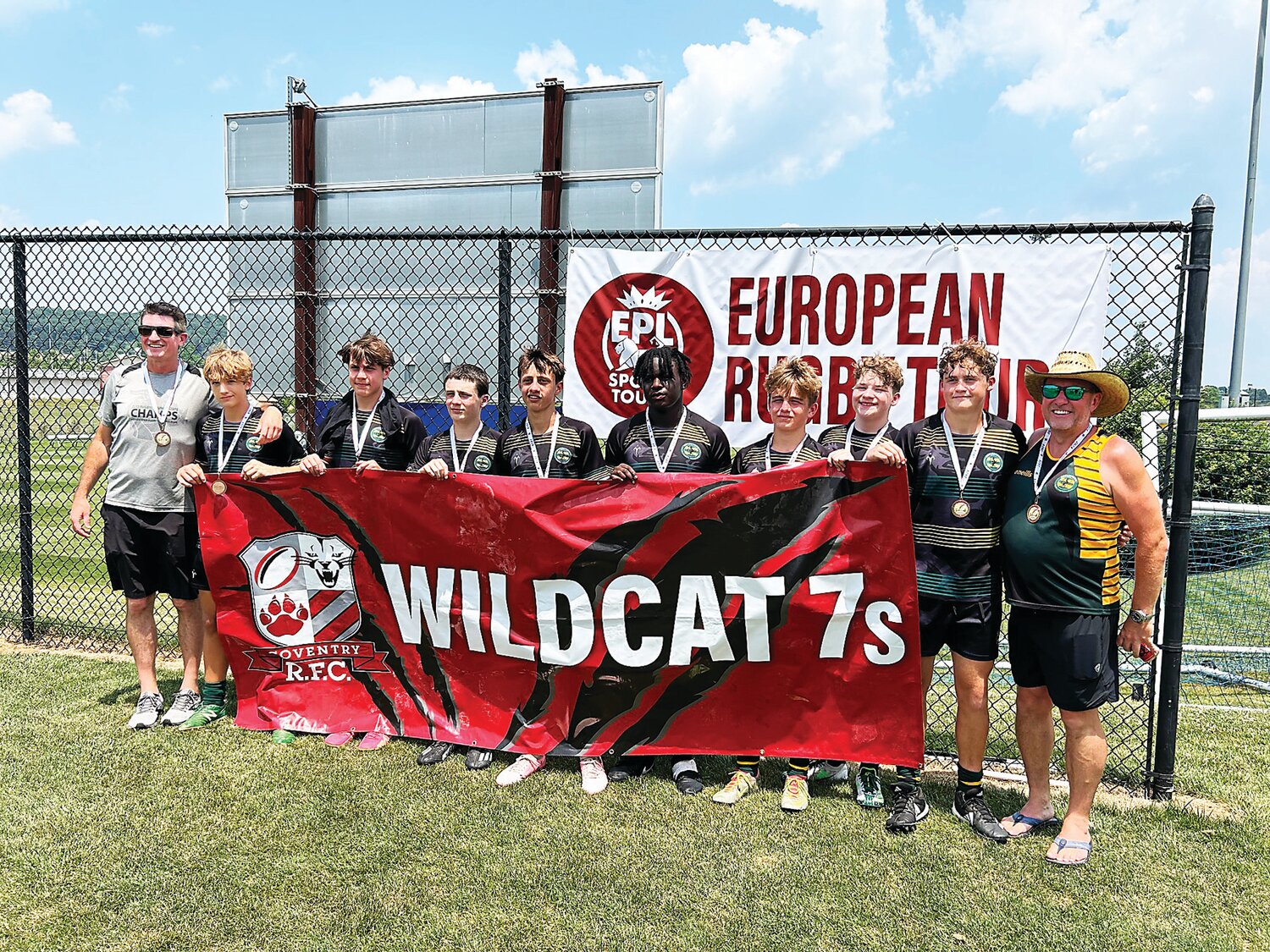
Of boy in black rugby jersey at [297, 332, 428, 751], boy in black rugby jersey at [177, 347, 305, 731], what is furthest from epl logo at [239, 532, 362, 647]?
boy in black rugby jersey at [297, 332, 428, 751]

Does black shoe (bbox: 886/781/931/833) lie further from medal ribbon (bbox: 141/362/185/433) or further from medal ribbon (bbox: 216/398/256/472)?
medal ribbon (bbox: 141/362/185/433)

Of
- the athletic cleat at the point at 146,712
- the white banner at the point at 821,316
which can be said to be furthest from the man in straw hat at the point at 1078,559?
the athletic cleat at the point at 146,712

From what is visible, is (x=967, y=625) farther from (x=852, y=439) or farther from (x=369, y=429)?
(x=369, y=429)

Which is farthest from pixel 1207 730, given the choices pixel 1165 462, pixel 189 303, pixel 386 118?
pixel 386 118

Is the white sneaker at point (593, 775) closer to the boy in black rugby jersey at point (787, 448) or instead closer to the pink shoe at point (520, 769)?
the pink shoe at point (520, 769)

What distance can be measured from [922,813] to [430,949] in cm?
216

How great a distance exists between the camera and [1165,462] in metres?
3.95

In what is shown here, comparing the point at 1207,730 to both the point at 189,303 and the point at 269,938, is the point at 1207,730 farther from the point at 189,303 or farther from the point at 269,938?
the point at 189,303

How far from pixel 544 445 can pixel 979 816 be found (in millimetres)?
2596

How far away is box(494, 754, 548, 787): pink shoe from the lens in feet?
12.8

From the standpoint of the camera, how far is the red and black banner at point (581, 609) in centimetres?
374

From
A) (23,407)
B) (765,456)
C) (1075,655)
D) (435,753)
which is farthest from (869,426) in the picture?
(23,407)

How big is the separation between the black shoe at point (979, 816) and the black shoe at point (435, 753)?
8.02 feet

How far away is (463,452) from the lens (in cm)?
421
